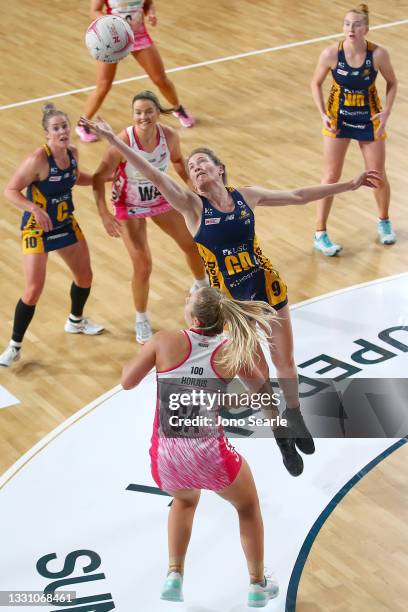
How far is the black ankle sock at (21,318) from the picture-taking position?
6996 mm

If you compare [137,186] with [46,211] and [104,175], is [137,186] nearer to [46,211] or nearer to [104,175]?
[104,175]

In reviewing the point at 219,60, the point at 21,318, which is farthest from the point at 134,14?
the point at 21,318

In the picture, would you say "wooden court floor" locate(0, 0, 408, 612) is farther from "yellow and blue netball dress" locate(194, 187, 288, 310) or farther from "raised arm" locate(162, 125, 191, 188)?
"yellow and blue netball dress" locate(194, 187, 288, 310)

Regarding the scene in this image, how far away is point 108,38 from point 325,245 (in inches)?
88.6

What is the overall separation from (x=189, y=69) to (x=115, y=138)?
22.1ft

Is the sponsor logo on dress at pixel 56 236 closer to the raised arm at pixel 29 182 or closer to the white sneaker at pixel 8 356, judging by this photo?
the raised arm at pixel 29 182

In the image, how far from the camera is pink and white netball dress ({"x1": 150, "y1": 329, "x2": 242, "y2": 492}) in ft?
15.4

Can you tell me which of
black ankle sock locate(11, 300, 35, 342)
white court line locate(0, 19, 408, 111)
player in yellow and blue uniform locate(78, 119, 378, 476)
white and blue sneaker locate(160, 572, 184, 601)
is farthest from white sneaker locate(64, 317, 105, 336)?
white court line locate(0, 19, 408, 111)

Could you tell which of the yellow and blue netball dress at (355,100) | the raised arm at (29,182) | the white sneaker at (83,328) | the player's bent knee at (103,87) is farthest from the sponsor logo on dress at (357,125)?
the player's bent knee at (103,87)

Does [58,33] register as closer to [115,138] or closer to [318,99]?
[318,99]

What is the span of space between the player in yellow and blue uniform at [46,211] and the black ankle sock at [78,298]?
0.05 m

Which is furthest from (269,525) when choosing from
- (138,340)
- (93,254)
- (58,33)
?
(58,33)

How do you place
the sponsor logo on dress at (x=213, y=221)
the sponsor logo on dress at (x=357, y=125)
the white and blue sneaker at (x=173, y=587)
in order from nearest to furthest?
the white and blue sneaker at (x=173, y=587) < the sponsor logo on dress at (x=213, y=221) < the sponsor logo on dress at (x=357, y=125)

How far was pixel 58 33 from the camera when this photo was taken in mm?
13164
